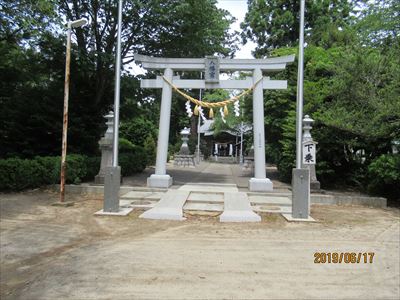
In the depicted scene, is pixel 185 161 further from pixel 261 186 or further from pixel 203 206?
pixel 203 206

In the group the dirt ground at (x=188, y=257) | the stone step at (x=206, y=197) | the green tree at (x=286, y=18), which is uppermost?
the green tree at (x=286, y=18)

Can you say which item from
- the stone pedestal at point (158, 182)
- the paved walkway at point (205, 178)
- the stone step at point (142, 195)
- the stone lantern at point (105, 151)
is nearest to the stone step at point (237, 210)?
the stone step at point (142, 195)

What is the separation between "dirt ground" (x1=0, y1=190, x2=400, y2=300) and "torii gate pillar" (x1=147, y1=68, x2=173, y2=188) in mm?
3930

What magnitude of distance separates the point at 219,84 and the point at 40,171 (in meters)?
A: 6.81

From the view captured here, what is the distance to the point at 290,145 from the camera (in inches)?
616

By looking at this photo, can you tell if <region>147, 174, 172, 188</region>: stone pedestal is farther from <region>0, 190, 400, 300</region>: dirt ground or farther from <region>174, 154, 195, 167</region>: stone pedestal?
<region>174, 154, 195, 167</region>: stone pedestal

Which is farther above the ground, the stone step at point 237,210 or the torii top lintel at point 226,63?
the torii top lintel at point 226,63

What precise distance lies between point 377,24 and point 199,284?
11.4 meters

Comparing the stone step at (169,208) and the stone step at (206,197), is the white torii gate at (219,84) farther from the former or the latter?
the stone step at (169,208)
